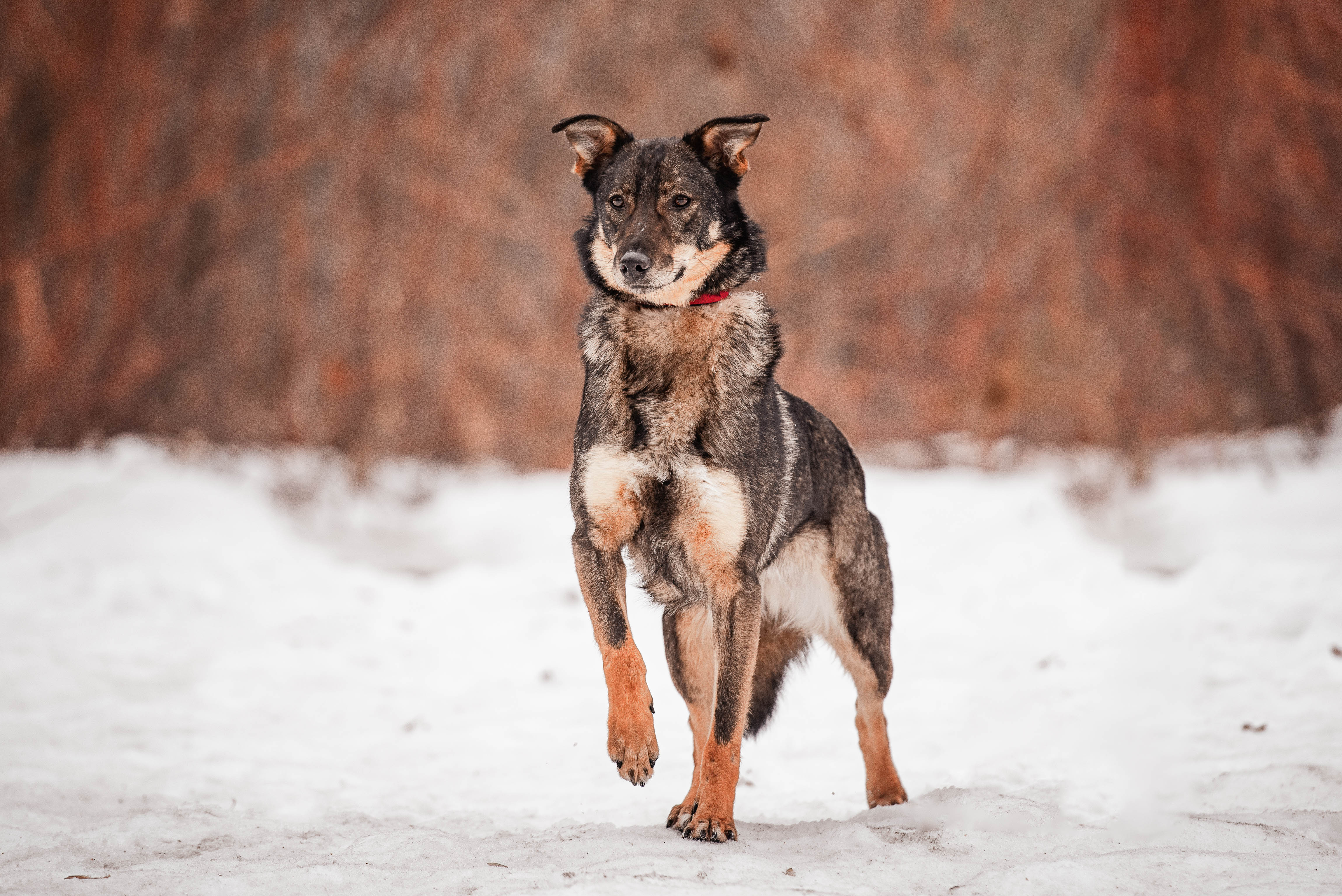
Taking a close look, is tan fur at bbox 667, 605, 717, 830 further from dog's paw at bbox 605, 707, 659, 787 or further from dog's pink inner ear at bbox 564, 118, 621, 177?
dog's pink inner ear at bbox 564, 118, 621, 177

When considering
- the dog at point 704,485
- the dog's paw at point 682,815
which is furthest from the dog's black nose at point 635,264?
the dog's paw at point 682,815

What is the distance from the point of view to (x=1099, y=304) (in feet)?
33.9

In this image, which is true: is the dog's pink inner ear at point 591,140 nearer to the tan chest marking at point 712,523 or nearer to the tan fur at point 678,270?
the tan fur at point 678,270

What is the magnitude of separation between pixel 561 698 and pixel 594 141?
122 inches

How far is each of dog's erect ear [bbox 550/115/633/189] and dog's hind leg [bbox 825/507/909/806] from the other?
1.77 m

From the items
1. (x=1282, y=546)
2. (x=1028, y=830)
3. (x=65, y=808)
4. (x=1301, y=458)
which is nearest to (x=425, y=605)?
(x=65, y=808)

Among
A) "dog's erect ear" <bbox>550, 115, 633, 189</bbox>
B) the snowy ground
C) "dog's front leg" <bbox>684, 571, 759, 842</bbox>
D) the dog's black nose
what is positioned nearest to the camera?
the snowy ground

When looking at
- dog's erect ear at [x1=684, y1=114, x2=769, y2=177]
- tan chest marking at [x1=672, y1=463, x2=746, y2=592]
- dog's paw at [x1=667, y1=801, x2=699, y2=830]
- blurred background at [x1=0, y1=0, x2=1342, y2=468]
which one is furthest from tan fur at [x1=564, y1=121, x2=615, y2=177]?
blurred background at [x1=0, y1=0, x2=1342, y2=468]

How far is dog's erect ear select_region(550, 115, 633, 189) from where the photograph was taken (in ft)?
12.8

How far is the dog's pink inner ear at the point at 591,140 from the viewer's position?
12.8 ft

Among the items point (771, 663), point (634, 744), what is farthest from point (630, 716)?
point (771, 663)

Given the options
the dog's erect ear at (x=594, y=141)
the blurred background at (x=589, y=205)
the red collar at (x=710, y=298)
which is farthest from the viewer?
the blurred background at (x=589, y=205)

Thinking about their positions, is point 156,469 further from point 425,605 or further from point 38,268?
point 425,605

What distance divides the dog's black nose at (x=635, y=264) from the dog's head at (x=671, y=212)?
1 centimetres
